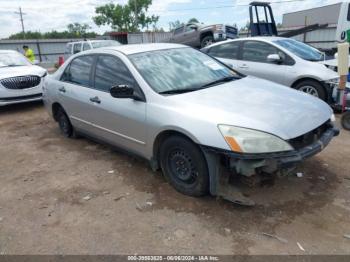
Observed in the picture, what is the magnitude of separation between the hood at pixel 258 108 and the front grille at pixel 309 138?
78mm

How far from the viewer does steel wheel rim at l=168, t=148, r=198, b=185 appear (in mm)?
3336

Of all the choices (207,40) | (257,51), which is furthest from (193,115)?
(207,40)

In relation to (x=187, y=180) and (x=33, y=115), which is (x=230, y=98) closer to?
(x=187, y=180)

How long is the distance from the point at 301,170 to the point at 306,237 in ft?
4.41

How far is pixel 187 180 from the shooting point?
11.3 ft

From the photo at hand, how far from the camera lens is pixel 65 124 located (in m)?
5.61

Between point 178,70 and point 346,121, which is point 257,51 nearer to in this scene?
point 346,121

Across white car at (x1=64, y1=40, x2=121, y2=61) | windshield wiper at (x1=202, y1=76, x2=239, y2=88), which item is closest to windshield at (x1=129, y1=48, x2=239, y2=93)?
windshield wiper at (x1=202, y1=76, x2=239, y2=88)

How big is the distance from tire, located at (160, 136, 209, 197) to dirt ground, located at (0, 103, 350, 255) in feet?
0.47

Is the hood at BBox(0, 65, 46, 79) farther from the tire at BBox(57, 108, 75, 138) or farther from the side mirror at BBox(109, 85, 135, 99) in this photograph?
the side mirror at BBox(109, 85, 135, 99)

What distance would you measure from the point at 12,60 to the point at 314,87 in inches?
315

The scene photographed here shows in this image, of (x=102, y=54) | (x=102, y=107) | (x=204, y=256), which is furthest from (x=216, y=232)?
(x=102, y=54)

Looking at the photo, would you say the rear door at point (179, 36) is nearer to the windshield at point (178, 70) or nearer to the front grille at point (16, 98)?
the front grille at point (16, 98)

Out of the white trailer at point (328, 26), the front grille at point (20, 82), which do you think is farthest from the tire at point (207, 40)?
the front grille at point (20, 82)
